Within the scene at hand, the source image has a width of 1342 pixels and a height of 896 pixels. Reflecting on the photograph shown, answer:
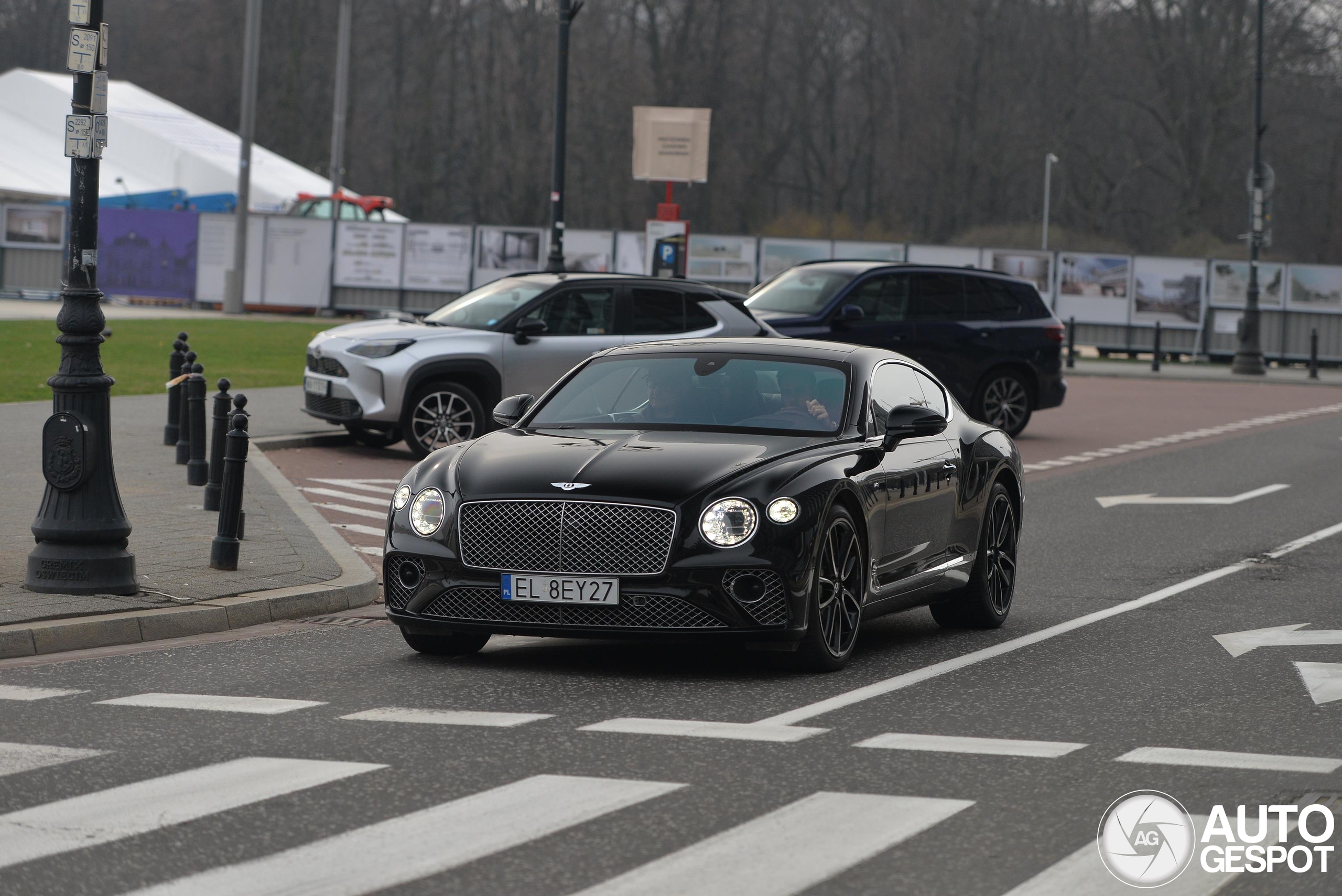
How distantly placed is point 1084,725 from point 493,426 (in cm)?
1117

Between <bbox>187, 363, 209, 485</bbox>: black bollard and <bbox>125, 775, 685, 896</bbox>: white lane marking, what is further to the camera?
<bbox>187, 363, 209, 485</bbox>: black bollard

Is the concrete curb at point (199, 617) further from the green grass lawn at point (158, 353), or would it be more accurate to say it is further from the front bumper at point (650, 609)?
the green grass lawn at point (158, 353)

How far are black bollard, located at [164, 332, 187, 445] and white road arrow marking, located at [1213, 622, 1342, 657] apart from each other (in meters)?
9.76

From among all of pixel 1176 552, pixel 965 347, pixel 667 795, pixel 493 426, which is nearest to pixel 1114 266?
pixel 965 347

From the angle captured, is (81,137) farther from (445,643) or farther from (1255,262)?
(1255,262)

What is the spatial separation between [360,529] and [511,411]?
164 inches

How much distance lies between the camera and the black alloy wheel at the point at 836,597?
320 inches

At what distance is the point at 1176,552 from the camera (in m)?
13.5

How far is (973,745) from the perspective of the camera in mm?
6766

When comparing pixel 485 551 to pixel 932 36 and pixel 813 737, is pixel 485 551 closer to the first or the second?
pixel 813 737

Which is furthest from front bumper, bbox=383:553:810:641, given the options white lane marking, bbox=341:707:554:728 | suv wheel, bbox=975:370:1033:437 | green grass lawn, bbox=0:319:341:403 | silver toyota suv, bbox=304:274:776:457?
suv wheel, bbox=975:370:1033:437

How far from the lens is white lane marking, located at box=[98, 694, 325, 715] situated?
720 cm

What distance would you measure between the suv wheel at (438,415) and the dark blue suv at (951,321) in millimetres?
5433

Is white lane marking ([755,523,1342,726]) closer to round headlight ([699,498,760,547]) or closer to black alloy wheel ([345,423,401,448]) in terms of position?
round headlight ([699,498,760,547])
